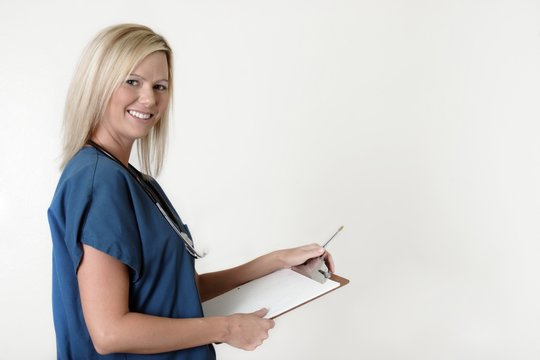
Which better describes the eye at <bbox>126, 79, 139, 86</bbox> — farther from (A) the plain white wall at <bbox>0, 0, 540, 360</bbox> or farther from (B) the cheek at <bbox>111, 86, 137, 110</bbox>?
(A) the plain white wall at <bbox>0, 0, 540, 360</bbox>

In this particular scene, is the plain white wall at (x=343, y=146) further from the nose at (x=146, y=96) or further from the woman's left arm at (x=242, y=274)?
the nose at (x=146, y=96)

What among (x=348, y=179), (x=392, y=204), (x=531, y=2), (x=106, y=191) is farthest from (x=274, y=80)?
(x=106, y=191)

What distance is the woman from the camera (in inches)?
33.9

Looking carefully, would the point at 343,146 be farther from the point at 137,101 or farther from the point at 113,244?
the point at 113,244

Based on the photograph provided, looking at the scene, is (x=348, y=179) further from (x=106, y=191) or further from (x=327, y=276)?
(x=106, y=191)

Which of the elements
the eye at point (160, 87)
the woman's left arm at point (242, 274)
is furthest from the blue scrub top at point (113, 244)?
the woman's left arm at point (242, 274)

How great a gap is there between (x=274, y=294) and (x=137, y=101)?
522mm

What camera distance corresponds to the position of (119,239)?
0.86 meters

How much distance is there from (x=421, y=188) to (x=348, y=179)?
1.14 ft

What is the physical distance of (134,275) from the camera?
3.00 ft

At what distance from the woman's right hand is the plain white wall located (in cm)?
132

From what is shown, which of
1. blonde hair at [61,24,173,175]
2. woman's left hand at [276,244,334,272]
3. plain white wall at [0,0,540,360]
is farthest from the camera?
plain white wall at [0,0,540,360]

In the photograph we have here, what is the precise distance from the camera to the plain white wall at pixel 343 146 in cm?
224

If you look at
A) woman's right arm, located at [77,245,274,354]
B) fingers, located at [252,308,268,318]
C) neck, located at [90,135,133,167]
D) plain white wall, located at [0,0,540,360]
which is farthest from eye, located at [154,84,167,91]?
plain white wall, located at [0,0,540,360]
